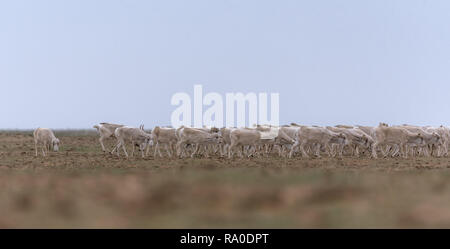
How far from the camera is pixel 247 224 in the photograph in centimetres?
826

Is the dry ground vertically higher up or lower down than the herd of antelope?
higher up

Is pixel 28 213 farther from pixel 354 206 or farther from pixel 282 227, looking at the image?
pixel 354 206

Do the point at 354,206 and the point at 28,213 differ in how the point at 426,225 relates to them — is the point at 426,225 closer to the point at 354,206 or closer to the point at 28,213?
the point at 354,206

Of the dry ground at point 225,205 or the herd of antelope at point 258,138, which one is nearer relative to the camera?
the dry ground at point 225,205

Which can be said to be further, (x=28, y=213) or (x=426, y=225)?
(x=28, y=213)

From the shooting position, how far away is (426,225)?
8.23 m

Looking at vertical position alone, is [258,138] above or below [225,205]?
below

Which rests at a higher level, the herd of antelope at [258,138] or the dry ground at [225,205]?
the dry ground at [225,205]

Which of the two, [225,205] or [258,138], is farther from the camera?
[258,138]

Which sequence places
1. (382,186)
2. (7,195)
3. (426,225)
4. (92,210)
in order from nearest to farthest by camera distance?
(426,225) < (92,210) < (7,195) < (382,186)

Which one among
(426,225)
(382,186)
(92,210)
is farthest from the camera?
(382,186)

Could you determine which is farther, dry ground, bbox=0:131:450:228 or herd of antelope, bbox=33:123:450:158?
herd of antelope, bbox=33:123:450:158
